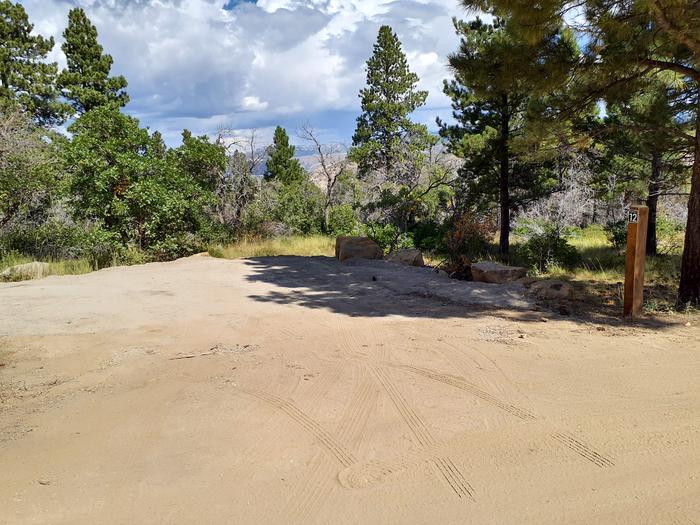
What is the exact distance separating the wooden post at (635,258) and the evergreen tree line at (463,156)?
1.47 m

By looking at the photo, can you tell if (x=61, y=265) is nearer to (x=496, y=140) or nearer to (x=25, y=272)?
(x=25, y=272)

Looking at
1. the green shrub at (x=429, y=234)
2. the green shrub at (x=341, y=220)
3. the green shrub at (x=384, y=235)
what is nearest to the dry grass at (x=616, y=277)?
the green shrub at (x=429, y=234)

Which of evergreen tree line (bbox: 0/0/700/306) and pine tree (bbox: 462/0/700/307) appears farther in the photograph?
evergreen tree line (bbox: 0/0/700/306)

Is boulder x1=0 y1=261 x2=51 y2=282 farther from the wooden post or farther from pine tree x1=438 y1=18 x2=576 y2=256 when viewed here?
the wooden post

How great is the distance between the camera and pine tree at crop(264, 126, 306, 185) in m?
41.5

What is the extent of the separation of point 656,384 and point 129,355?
525 cm

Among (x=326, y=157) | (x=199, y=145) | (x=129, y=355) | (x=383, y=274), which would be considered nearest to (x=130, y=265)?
(x=199, y=145)

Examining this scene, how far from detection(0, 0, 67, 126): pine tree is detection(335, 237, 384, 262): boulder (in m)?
17.6

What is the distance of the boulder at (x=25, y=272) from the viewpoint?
1048 cm

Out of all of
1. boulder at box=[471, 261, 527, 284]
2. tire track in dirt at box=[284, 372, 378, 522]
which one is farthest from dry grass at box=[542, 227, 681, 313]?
tire track in dirt at box=[284, 372, 378, 522]

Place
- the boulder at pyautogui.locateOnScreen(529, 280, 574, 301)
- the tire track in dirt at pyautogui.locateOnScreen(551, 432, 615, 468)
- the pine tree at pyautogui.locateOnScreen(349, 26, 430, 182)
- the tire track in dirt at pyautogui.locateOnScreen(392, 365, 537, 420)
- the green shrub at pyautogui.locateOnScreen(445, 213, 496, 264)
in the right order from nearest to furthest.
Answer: the tire track in dirt at pyautogui.locateOnScreen(551, 432, 615, 468)
the tire track in dirt at pyautogui.locateOnScreen(392, 365, 537, 420)
the boulder at pyautogui.locateOnScreen(529, 280, 574, 301)
the green shrub at pyautogui.locateOnScreen(445, 213, 496, 264)
the pine tree at pyautogui.locateOnScreen(349, 26, 430, 182)

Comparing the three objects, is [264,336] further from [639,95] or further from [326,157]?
[326,157]

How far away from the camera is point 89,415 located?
3920 millimetres

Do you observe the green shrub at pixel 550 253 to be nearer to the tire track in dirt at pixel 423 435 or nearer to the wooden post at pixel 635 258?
the wooden post at pixel 635 258
